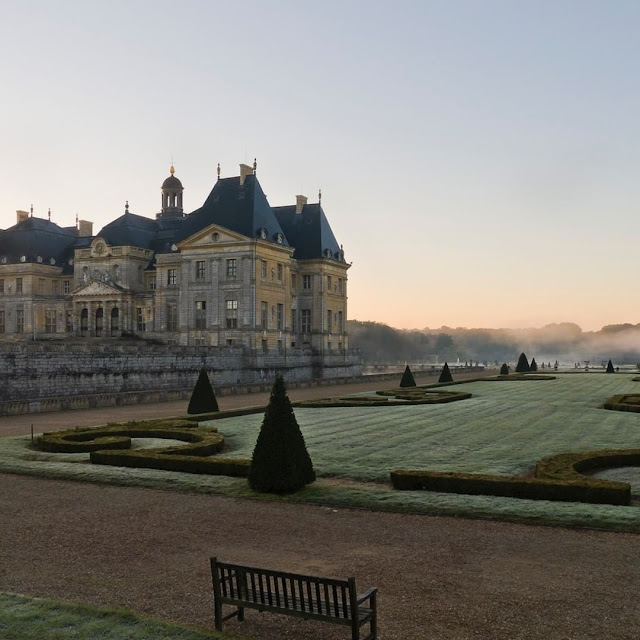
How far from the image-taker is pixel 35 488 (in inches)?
587

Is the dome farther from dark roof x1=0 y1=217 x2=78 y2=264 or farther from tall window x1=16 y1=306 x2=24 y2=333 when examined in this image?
tall window x1=16 y1=306 x2=24 y2=333

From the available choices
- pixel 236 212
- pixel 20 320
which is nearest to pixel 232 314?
pixel 236 212

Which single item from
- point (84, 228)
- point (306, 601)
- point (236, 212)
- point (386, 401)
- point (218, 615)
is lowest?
point (218, 615)

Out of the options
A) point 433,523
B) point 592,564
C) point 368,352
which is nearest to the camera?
point 592,564

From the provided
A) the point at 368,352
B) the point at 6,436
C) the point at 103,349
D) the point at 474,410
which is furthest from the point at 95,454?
the point at 368,352

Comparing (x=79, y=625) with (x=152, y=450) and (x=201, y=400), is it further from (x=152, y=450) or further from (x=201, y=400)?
(x=201, y=400)

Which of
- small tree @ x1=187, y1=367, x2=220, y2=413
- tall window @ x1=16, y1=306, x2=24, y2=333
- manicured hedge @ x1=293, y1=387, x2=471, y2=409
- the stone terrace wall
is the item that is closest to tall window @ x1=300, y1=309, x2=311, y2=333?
the stone terrace wall

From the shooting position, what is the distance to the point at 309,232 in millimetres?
75125

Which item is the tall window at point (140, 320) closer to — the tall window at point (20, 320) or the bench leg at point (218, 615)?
the tall window at point (20, 320)

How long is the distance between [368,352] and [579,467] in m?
151

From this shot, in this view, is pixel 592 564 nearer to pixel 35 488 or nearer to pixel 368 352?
pixel 35 488

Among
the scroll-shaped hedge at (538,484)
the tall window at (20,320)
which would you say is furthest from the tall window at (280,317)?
the scroll-shaped hedge at (538,484)

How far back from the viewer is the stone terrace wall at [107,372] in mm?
36281

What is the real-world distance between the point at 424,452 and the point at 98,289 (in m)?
58.3
